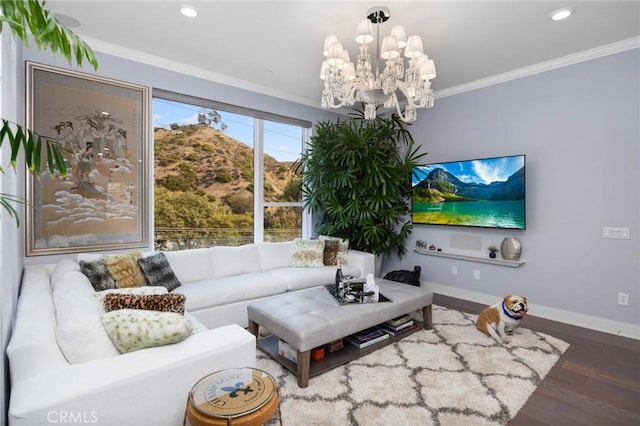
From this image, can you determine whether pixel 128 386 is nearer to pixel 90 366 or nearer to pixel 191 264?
pixel 90 366

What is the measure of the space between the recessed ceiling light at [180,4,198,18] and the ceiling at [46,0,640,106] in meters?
0.05

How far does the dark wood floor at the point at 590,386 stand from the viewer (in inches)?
76.3

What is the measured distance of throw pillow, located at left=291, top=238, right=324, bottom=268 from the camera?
402 centimetres

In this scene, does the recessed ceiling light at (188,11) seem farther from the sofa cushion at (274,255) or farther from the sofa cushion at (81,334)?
the sofa cushion at (274,255)

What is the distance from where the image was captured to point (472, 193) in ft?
13.3

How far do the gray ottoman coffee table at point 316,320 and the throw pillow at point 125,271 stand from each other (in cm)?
99

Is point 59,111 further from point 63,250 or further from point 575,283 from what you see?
point 575,283

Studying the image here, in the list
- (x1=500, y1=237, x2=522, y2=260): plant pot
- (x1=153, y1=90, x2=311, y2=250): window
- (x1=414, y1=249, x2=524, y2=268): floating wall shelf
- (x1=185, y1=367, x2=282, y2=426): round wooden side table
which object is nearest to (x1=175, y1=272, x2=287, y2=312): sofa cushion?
(x1=153, y1=90, x2=311, y2=250): window

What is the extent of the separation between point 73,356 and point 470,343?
2.88 m

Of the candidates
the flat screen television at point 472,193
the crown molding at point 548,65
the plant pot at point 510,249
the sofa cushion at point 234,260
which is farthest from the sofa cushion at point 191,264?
the crown molding at point 548,65

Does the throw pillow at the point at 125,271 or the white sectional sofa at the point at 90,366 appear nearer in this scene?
the white sectional sofa at the point at 90,366

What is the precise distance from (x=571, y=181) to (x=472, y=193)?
982 millimetres

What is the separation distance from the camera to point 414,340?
294cm

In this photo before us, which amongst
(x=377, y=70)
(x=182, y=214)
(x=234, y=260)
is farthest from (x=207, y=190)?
(x=377, y=70)
